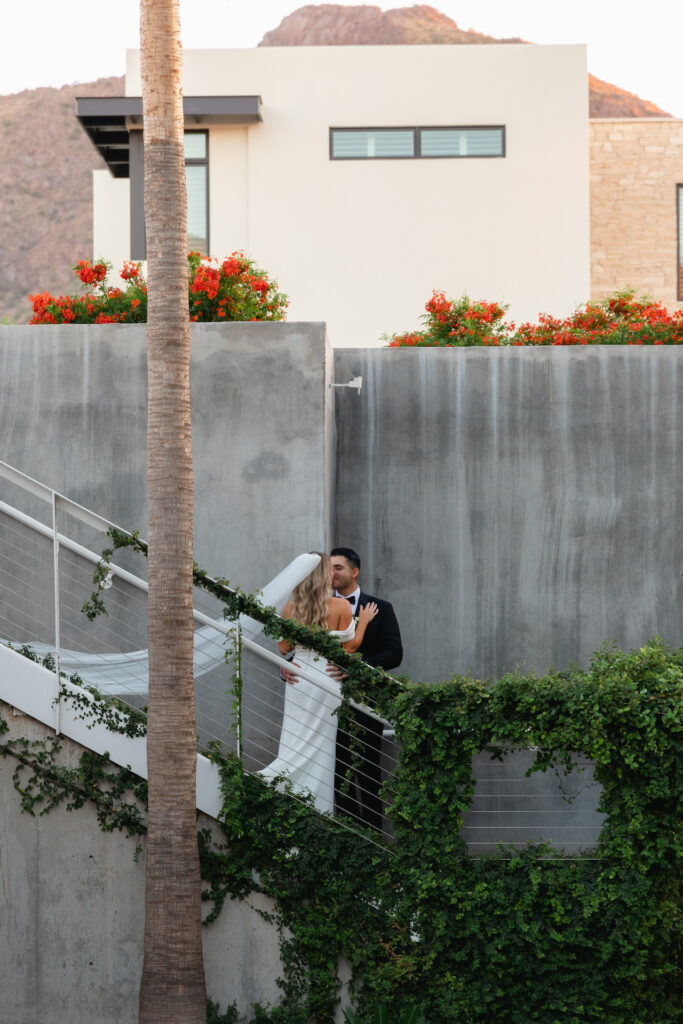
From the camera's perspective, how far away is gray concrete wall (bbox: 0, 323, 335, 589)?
738 cm

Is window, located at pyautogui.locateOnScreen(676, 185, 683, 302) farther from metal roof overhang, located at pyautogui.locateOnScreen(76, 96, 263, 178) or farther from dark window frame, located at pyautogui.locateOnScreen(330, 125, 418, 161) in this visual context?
metal roof overhang, located at pyautogui.locateOnScreen(76, 96, 263, 178)

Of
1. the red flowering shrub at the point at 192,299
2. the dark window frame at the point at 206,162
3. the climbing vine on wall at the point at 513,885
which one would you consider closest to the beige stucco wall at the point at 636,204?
the dark window frame at the point at 206,162

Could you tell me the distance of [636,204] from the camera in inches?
654

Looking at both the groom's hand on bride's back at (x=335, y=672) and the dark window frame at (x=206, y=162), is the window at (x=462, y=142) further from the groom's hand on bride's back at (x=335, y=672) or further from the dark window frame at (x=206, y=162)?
the groom's hand on bride's back at (x=335, y=672)

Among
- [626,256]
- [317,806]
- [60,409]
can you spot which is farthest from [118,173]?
[317,806]

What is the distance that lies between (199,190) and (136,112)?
136 centimetres

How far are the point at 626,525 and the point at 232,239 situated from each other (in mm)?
8690

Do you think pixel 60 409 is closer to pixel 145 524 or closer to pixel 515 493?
pixel 145 524

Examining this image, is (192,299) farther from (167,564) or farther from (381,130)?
(381,130)

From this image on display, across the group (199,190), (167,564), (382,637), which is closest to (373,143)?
(199,190)

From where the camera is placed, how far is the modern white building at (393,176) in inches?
580

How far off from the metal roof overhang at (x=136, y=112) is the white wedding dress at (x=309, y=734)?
9.97m

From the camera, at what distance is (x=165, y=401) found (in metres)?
5.63

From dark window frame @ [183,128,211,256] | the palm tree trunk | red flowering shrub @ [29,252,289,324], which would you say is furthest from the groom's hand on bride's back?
dark window frame @ [183,128,211,256]
